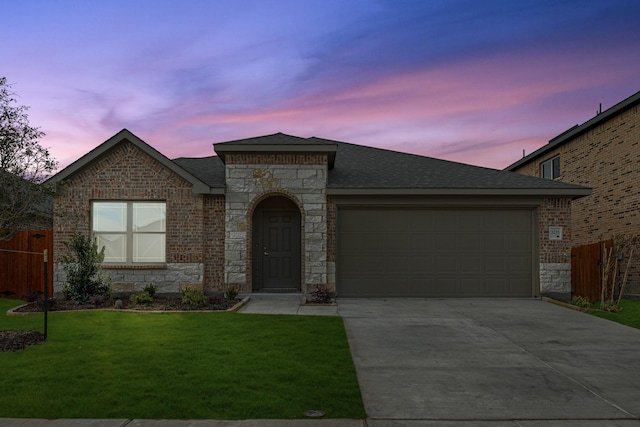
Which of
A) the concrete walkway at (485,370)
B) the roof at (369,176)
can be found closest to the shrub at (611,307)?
the concrete walkway at (485,370)

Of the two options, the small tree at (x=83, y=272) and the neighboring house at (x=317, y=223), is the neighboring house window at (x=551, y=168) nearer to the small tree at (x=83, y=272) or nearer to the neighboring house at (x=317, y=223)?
the neighboring house at (x=317, y=223)

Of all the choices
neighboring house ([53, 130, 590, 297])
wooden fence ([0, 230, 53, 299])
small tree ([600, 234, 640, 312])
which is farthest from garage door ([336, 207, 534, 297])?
wooden fence ([0, 230, 53, 299])

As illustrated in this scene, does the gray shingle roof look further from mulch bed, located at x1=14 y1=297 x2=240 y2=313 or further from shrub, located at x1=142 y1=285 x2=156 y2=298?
mulch bed, located at x1=14 y1=297 x2=240 y2=313

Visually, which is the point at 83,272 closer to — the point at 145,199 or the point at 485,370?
the point at 145,199

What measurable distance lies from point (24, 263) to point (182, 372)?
37.4ft

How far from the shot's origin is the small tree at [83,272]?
12961mm

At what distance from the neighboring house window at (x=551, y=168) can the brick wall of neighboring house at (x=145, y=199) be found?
17.7 m

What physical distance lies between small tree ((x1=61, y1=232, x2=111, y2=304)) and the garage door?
6.98m

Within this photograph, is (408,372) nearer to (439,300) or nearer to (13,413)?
(13,413)

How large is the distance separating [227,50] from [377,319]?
34.8 feet

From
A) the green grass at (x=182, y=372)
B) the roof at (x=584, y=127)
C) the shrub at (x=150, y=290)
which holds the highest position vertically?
the roof at (x=584, y=127)

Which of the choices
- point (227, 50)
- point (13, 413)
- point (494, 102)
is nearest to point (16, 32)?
point (227, 50)

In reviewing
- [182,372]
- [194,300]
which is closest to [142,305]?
[194,300]

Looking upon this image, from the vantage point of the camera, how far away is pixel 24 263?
14984mm
